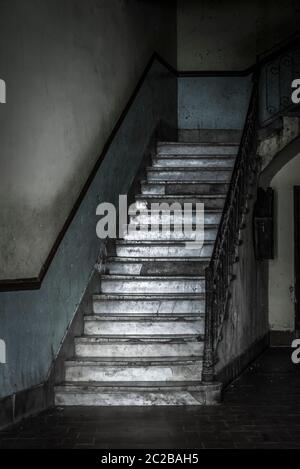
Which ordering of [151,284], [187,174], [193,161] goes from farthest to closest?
[193,161]
[187,174]
[151,284]

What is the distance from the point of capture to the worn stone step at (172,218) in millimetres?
7742

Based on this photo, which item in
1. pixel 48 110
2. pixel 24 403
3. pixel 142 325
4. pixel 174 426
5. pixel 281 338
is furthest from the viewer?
pixel 281 338

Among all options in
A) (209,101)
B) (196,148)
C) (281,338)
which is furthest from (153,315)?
(209,101)

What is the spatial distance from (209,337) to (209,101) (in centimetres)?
592

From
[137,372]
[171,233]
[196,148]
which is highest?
[196,148]

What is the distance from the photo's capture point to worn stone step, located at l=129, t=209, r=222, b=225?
305 inches

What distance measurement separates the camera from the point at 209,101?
1069 centimetres

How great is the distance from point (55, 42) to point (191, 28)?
218 inches

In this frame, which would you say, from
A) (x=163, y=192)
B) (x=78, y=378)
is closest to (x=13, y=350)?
(x=78, y=378)

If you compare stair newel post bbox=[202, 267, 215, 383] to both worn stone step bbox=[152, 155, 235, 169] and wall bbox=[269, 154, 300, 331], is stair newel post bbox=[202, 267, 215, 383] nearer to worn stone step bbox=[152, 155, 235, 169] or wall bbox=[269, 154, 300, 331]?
worn stone step bbox=[152, 155, 235, 169]

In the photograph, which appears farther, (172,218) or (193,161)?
(193,161)

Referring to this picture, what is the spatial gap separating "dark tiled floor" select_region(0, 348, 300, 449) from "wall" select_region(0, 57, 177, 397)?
45 cm

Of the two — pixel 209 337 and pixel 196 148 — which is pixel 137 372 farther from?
pixel 196 148
